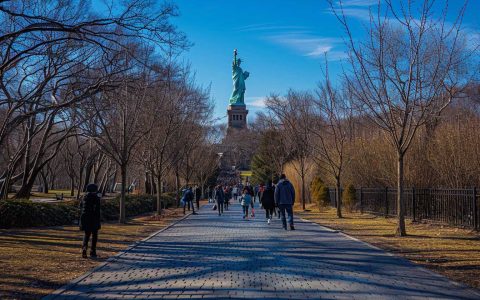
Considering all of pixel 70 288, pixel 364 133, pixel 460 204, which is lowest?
pixel 70 288

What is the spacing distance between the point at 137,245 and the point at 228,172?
8584 cm

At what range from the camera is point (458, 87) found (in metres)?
19.5

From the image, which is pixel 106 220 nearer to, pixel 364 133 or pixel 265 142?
pixel 364 133

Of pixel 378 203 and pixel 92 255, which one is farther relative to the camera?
pixel 378 203

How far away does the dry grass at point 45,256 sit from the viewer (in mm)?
8773

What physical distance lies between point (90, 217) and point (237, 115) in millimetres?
107095

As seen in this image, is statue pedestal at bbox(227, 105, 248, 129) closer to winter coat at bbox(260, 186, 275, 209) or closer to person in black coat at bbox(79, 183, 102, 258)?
winter coat at bbox(260, 186, 275, 209)

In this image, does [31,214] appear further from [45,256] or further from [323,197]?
[323,197]

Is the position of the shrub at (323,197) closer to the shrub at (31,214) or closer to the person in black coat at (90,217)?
the shrub at (31,214)

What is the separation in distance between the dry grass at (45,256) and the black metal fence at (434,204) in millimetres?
10057

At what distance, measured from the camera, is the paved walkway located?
26.3 feet

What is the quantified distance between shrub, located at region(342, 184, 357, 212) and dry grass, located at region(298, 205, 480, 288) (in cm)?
951

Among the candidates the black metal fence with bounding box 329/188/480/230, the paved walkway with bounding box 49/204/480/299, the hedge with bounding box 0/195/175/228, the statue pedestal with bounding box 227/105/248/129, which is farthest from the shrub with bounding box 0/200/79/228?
the statue pedestal with bounding box 227/105/248/129

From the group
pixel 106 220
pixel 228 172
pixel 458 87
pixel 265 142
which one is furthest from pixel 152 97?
pixel 228 172
